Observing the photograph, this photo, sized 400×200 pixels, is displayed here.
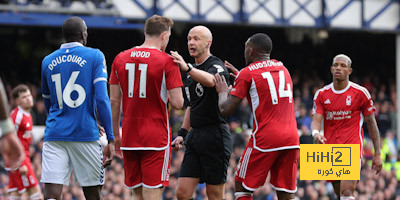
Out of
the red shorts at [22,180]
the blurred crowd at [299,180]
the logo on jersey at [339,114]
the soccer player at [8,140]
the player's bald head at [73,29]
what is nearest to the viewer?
the soccer player at [8,140]

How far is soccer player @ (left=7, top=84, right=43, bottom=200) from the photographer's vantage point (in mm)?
11352

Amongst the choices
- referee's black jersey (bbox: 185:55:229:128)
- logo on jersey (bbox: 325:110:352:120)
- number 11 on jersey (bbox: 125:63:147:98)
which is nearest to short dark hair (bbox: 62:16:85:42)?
number 11 on jersey (bbox: 125:63:147:98)

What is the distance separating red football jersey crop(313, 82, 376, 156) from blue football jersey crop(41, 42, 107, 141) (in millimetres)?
3648

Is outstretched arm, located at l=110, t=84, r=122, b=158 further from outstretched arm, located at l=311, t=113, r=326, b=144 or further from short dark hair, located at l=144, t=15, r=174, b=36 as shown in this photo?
outstretched arm, located at l=311, t=113, r=326, b=144

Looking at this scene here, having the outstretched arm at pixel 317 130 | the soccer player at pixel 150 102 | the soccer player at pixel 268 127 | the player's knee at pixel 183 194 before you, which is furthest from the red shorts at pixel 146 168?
the outstretched arm at pixel 317 130

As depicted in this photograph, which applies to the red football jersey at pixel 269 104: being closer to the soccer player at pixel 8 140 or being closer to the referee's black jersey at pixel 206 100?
the referee's black jersey at pixel 206 100

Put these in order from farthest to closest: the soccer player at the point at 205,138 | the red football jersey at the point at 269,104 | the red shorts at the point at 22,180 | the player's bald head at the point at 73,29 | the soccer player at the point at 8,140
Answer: the red shorts at the point at 22,180 < the soccer player at the point at 205,138 < the red football jersey at the point at 269,104 < the player's bald head at the point at 73,29 < the soccer player at the point at 8,140

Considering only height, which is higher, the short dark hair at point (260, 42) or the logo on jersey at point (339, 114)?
the short dark hair at point (260, 42)

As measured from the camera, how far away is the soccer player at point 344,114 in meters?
9.45

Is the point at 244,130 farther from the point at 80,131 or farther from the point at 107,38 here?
the point at 80,131

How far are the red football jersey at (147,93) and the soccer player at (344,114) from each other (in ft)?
9.31

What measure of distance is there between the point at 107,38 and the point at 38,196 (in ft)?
53.1

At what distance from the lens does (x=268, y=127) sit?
7.61 m

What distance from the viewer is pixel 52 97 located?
7.45m
